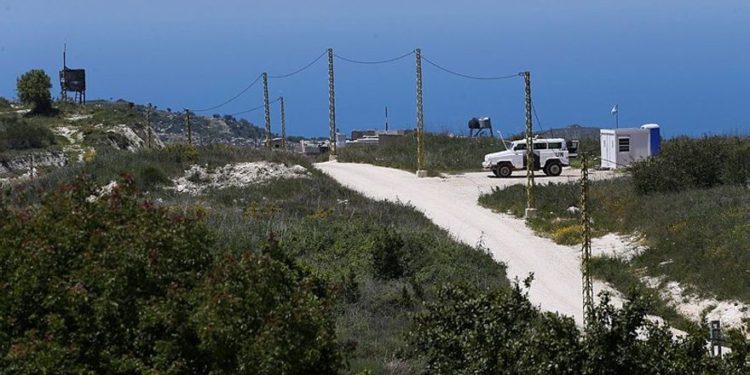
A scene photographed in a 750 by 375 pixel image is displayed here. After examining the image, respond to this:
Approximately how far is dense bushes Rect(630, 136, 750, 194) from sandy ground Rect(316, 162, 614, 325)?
467cm

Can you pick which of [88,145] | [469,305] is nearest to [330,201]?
[469,305]

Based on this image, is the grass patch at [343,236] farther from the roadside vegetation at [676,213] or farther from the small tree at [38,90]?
the small tree at [38,90]

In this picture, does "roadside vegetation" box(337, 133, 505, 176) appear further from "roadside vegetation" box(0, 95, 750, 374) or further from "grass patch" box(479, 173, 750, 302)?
"roadside vegetation" box(0, 95, 750, 374)

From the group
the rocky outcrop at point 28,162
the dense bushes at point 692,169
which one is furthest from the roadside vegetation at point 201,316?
the rocky outcrop at point 28,162

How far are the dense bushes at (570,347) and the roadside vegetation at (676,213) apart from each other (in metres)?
13.7

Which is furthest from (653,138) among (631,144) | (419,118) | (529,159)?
(529,159)

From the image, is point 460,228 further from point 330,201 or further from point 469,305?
point 469,305

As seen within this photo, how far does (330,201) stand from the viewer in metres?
41.7

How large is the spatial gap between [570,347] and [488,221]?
25656mm

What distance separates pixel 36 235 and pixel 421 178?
1427 inches

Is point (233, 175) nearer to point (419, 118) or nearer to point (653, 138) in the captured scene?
point (419, 118)

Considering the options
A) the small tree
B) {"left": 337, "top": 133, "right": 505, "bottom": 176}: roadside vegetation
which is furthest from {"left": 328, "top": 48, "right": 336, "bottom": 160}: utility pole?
the small tree

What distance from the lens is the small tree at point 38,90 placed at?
79500mm

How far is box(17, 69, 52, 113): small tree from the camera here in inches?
3130
